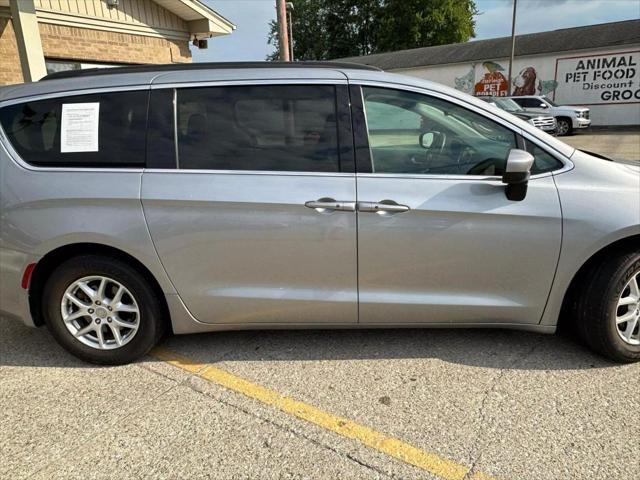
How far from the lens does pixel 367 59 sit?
3841 centimetres

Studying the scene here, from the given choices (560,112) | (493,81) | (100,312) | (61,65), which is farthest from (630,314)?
(493,81)

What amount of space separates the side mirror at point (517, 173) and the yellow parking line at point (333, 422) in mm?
1470

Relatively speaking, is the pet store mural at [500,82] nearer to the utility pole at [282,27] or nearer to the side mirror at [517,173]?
the utility pole at [282,27]

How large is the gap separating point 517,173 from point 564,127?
22436 millimetres

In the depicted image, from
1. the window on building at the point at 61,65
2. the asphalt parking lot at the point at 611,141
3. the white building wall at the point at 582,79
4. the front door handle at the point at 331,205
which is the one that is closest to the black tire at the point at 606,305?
the front door handle at the point at 331,205

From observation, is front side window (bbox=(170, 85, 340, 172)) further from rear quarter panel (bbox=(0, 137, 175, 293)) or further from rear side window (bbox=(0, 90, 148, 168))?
rear quarter panel (bbox=(0, 137, 175, 293))

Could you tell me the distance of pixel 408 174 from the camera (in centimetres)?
278

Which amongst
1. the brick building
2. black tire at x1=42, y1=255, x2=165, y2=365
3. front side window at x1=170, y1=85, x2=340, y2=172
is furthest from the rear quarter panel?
the brick building

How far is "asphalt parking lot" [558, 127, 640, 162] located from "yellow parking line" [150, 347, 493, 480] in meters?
13.2

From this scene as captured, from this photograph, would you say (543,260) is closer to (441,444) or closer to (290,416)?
(441,444)

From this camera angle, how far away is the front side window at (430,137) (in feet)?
9.21

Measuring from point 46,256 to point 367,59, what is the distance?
38816mm

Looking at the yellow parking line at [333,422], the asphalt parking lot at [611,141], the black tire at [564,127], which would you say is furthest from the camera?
the black tire at [564,127]

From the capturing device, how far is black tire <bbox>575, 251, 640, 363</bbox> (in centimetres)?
275
